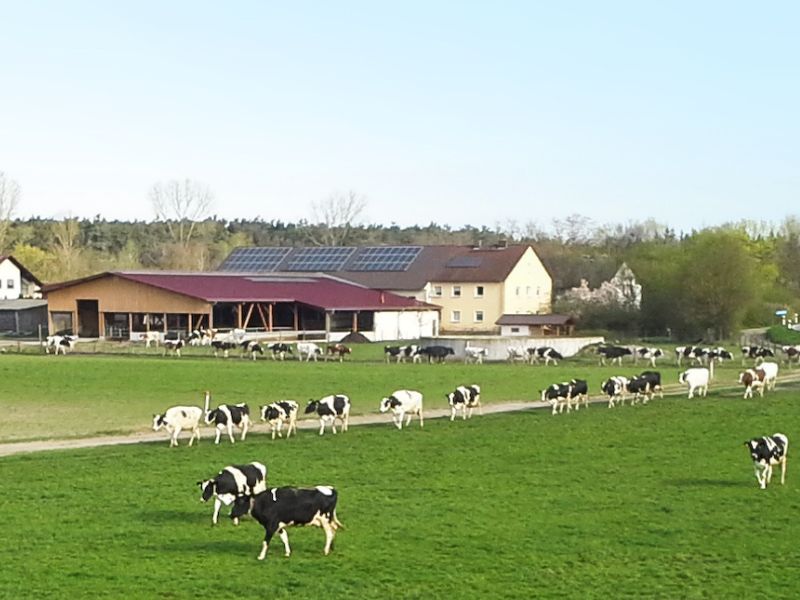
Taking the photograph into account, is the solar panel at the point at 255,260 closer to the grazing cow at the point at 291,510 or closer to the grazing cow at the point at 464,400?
the grazing cow at the point at 464,400

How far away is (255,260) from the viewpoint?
4082 inches

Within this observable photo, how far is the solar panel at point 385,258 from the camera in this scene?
9444cm

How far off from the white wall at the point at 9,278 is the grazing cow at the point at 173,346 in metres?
44.1

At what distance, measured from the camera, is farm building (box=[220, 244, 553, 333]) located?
291ft

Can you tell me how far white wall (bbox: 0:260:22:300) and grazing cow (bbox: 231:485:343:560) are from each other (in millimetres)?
94129

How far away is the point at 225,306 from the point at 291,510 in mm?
67213

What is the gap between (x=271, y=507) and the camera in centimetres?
1517

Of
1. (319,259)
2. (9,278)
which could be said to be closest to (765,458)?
(319,259)

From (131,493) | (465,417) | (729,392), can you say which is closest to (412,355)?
(729,392)

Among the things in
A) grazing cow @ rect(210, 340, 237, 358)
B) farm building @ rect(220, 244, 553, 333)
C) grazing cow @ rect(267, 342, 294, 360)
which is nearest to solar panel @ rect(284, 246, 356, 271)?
farm building @ rect(220, 244, 553, 333)

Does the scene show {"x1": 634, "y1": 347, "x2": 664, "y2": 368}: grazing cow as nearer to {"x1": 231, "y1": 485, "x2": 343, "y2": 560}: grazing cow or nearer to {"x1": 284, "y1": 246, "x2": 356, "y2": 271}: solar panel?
{"x1": 284, "y1": 246, "x2": 356, "y2": 271}: solar panel

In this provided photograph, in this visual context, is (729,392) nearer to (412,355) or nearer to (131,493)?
(412,355)

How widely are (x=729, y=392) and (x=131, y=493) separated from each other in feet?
84.5

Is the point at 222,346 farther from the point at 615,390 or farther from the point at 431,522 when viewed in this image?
the point at 431,522
